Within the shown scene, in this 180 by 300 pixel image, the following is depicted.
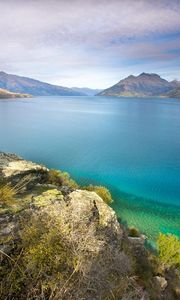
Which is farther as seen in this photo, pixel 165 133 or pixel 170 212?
pixel 165 133

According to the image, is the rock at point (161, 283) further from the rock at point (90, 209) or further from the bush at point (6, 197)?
the bush at point (6, 197)

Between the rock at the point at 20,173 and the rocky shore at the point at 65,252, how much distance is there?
7.44ft

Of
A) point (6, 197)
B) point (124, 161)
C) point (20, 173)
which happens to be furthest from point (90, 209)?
point (124, 161)

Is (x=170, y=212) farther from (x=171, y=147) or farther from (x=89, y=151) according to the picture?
(x=171, y=147)

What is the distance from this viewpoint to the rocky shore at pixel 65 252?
10695 millimetres

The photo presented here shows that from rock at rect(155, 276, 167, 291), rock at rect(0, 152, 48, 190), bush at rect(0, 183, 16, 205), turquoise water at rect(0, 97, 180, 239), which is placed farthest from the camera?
turquoise water at rect(0, 97, 180, 239)

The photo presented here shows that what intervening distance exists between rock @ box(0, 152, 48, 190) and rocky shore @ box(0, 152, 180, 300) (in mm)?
2269

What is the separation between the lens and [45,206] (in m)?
16.4

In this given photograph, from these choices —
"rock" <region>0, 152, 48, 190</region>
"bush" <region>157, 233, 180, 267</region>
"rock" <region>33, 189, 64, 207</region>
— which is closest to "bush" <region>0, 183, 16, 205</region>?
"rock" <region>33, 189, 64, 207</region>

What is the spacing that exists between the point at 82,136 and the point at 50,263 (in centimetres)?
10950

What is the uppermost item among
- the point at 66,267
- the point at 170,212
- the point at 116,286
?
the point at 66,267

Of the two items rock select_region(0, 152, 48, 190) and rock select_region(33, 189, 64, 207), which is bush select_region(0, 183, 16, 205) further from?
rock select_region(0, 152, 48, 190)

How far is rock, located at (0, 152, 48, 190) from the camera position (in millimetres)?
22578

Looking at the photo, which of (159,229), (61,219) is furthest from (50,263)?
(159,229)
